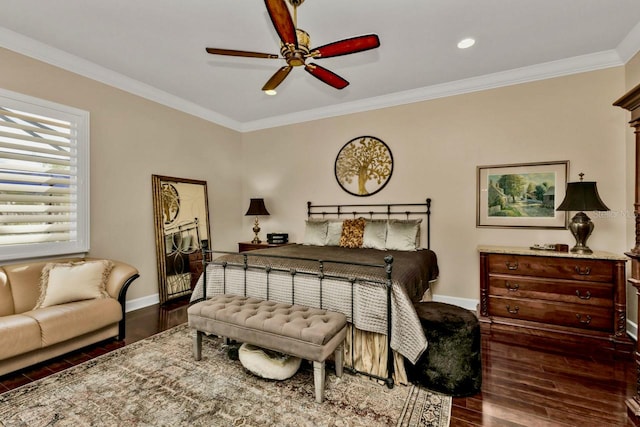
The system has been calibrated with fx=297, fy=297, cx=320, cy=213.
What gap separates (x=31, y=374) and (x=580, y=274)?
509 cm

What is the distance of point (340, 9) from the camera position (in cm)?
258

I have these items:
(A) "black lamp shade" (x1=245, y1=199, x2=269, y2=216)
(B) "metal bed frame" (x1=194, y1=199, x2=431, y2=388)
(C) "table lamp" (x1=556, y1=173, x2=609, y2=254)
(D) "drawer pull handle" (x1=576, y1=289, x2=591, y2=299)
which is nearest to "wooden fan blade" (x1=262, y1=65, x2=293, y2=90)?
(B) "metal bed frame" (x1=194, y1=199, x2=431, y2=388)

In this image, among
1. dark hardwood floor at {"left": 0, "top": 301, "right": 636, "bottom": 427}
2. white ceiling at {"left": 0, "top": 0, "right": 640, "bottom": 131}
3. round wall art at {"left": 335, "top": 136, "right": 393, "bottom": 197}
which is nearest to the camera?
dark hardwood floor at {"left": 0, "top": 301, "right": 636, "bottom": 427}

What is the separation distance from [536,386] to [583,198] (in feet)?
6.56

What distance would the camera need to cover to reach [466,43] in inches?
121

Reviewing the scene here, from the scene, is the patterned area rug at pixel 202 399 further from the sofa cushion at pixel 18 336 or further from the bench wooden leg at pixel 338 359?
the sofa cushion at pixel 18 336

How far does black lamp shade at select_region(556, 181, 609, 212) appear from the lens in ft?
9.86

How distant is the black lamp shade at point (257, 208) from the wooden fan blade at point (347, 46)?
11.0 ft

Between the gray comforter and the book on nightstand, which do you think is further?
the book on nightstand

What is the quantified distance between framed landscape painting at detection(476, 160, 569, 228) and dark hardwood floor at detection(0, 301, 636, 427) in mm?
1562

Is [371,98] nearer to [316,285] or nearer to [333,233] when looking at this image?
[333,233]

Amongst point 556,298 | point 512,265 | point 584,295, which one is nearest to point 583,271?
point 584,295

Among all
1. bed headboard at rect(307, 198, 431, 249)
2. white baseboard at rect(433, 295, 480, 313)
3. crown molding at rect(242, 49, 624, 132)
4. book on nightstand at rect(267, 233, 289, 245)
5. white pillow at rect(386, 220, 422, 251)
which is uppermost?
crown molding at rect(242, 49, 624, 132)

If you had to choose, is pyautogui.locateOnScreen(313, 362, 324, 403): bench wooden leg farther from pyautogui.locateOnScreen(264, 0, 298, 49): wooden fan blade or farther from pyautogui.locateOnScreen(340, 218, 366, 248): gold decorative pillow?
pyautogui.locateOnScreen(264, 0, 298, 49): wooden fan blade
